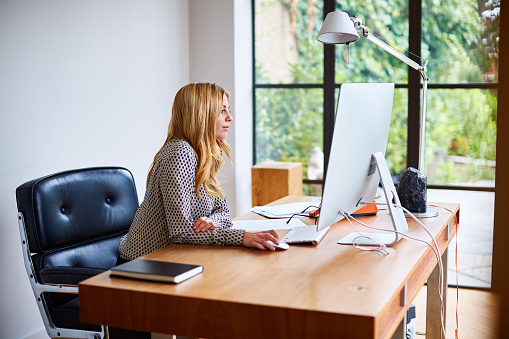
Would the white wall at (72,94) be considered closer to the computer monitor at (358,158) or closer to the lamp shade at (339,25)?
the lamp shade at (339,25)

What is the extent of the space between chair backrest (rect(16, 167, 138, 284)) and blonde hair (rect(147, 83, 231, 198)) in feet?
1.38

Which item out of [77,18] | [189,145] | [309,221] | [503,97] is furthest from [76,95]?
[503,97]

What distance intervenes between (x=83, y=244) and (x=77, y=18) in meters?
1.47

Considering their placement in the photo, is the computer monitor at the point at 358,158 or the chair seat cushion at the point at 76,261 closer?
the computer monitor at the point at 358,158

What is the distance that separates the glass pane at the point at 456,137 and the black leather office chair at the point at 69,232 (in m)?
2.61

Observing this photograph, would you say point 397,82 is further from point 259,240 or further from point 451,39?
point 259,240

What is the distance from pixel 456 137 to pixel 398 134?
1.38 feet

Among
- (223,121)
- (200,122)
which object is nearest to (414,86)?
(223,121)

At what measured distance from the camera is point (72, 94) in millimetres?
3248

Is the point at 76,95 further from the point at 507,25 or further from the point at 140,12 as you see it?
the point at 507,25

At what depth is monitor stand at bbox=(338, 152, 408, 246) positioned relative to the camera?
1968 millimetres

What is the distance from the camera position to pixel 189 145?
2166mm

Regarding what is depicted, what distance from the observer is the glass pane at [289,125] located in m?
4.71

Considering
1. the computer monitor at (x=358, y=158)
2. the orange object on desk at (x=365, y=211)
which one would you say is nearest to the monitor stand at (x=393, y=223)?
the computer monitor at (x=358, y=158)
